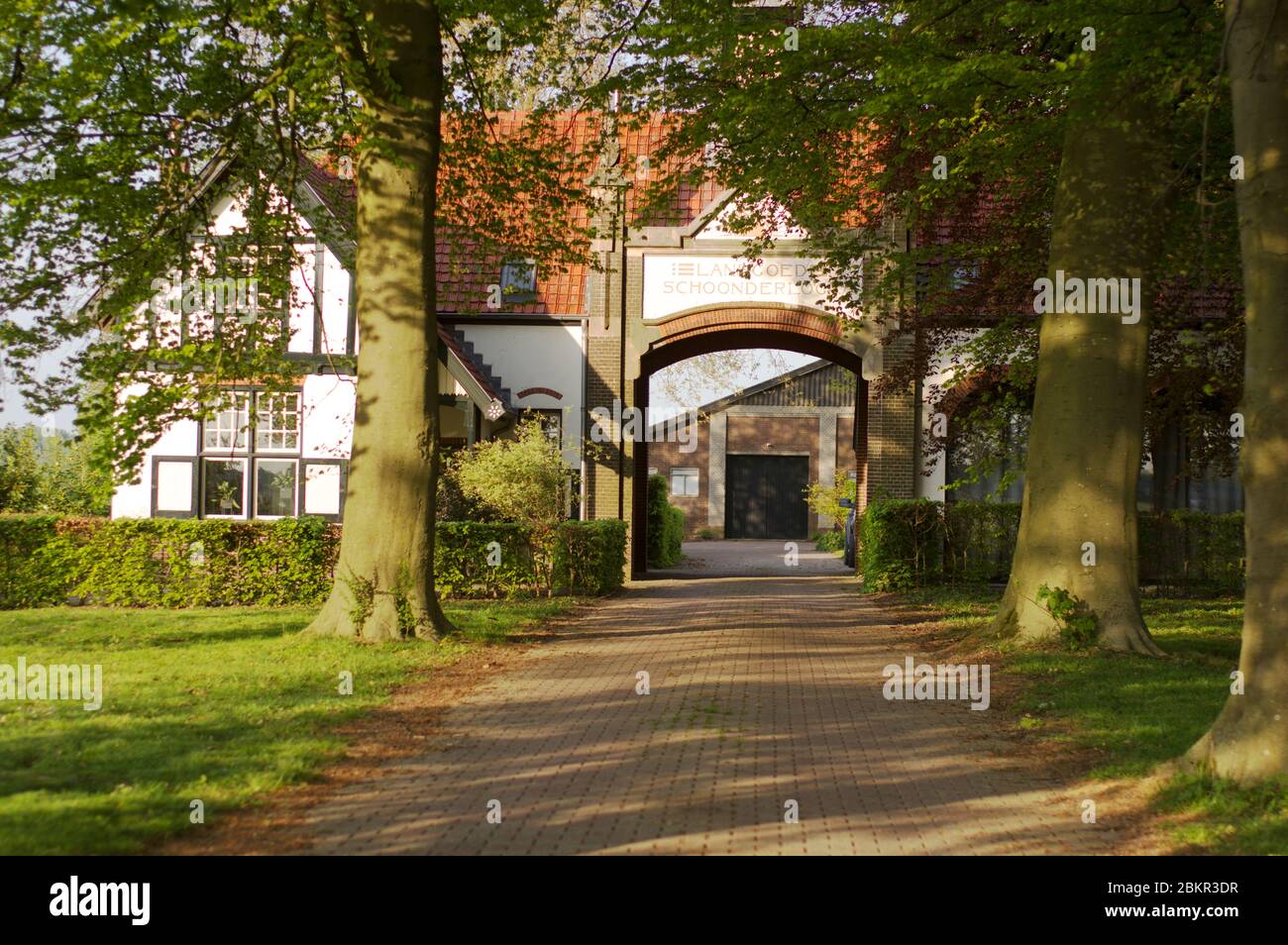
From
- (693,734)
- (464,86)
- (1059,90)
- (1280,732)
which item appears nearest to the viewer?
(1280,732)

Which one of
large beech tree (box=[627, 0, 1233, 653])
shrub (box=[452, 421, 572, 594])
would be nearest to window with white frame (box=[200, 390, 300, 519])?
shrub (box=[452, 421, 572, 594])

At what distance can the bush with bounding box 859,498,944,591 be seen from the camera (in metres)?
21.6

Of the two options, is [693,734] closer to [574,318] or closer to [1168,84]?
[1168,84]

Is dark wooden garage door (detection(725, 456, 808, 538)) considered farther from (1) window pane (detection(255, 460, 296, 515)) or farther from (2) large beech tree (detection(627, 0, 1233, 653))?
(2) large beech tree (detection(627, 0, 1233, 653))

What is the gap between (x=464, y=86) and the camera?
16.8 meters

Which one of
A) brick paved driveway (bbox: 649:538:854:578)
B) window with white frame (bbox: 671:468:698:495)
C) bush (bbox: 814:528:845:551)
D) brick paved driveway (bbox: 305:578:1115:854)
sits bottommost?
brick paved driveway (bbox: 305:578:1115:854)

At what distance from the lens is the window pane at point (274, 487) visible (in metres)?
24.0

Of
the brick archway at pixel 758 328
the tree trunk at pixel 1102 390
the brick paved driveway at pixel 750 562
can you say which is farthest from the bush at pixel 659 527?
the tree trunk at pixel 1102 390

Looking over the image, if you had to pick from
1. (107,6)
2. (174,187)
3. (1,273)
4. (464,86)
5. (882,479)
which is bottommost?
(882,479)

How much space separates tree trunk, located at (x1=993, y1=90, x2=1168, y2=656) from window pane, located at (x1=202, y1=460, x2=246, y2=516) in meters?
16.8

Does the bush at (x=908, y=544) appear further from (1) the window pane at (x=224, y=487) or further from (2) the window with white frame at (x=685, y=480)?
(2) the window with white frame at (x=685, y=480)

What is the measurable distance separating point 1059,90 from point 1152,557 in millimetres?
11988

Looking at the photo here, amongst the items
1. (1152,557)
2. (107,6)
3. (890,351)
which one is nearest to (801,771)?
(107,6)

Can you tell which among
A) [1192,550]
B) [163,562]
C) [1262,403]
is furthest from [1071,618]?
[163,562]
